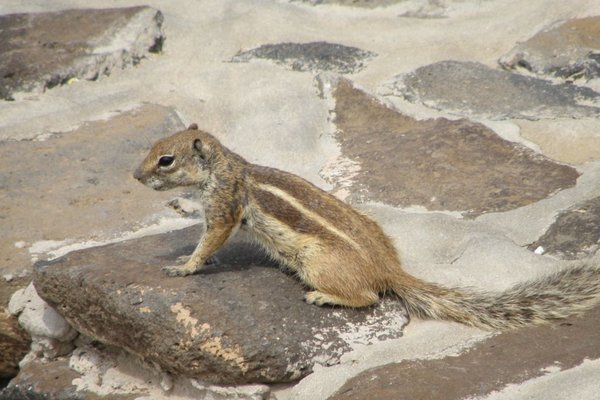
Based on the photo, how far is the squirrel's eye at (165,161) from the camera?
4141mm

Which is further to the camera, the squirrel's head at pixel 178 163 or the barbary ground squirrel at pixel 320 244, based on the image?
the squirrel's head at pixel 178 163

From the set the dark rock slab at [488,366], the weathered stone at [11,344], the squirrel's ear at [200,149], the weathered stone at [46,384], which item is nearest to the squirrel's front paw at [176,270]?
the weathered stone at [46,384]

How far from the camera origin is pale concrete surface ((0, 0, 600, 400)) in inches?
145

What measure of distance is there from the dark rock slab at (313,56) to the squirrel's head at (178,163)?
51.6 inches

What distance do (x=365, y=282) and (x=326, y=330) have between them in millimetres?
325

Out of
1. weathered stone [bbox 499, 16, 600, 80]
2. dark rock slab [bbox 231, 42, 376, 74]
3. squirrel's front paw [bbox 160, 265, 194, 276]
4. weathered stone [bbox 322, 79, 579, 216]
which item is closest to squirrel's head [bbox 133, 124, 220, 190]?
squirrel's front paw [bbox 160, 265, 194, 276]

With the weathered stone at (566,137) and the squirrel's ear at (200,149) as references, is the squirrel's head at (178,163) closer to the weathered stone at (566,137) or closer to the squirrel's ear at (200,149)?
the squirrel's ear at (200,149)

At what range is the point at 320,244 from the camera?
3818 mm

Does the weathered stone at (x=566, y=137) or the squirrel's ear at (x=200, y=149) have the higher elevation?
the weathered stone at (x=566, y=137)

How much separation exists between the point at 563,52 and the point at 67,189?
3069 millimetres

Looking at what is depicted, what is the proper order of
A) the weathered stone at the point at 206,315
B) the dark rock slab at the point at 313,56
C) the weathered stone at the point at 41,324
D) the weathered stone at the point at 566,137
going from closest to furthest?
the weathered stone at the point at 206,315
the weathered stone at the point at 41,324
the weathered stone at the point at 566,137
the dark rock slab at the point at 313,56

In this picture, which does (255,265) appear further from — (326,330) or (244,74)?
(244,74)

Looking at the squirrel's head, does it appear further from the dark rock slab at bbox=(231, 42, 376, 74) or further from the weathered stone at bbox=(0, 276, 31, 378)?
the dark rock slab at bbox=(231, 42, 376, 74)

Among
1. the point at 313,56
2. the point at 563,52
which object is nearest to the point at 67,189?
the point at 313,56
